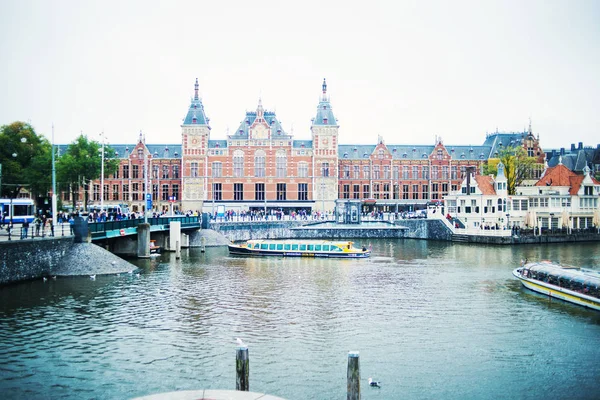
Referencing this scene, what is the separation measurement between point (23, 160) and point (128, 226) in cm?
3926

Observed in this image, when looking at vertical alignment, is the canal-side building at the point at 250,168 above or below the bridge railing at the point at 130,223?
above

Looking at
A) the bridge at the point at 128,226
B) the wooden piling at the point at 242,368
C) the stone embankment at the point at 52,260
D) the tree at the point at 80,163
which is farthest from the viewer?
the tree at the point at 80,163

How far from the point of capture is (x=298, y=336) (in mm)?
26734

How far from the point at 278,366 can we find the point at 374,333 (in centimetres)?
654

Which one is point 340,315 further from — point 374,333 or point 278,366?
point 278,366

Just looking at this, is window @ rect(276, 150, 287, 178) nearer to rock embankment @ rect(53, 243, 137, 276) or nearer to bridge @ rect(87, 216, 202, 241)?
bridge @ rect(87, 216, 202, 241)

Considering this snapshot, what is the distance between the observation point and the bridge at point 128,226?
154 ft

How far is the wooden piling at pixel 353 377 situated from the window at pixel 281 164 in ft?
273

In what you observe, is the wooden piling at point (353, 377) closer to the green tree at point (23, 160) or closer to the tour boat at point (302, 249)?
the tour boat at point (302, 249)

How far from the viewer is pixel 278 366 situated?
22.7m

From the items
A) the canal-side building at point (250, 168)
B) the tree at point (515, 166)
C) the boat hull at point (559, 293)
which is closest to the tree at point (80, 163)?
the canal-side building at point (250, 168)

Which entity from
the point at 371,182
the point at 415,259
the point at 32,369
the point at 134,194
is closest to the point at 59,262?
the point at 32,369

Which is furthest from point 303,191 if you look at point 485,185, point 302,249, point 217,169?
point 302,249

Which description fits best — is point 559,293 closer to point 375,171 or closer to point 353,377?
point 353,377
